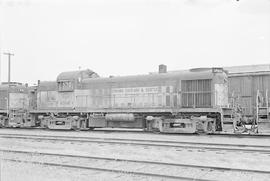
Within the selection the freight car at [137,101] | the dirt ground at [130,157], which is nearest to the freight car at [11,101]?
the freight car at [137,101]

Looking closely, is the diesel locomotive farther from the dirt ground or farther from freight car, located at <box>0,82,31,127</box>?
the dirt ground

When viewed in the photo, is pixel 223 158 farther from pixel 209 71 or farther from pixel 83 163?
pixel 209 71

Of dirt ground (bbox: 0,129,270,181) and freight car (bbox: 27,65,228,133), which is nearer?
dirt ground (bbox: 0,129,270,181)

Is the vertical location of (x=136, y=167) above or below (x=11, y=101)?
below

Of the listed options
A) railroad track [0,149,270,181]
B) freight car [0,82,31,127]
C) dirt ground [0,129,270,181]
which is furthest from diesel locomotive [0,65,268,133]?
railroad track [0,149,270,181]

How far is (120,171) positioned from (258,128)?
34.7 ft

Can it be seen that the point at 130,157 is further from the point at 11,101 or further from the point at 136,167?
the point at 11,101

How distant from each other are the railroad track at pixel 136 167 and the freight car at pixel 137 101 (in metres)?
8.51

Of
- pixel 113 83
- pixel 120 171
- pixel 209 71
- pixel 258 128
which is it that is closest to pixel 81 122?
pixel 113 83

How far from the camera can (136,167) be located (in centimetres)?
811

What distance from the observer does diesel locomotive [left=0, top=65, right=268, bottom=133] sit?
17062 mm

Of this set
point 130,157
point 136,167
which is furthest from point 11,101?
point 136,167

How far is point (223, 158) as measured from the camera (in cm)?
928

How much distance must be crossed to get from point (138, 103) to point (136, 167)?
36.6ft
